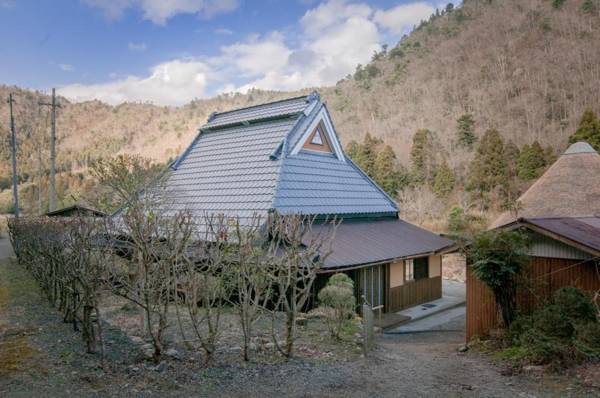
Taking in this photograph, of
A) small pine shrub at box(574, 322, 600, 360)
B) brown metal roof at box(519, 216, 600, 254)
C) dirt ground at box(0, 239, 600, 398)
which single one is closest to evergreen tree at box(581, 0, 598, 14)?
brown metal roof at box(519, 216, 600, 254)

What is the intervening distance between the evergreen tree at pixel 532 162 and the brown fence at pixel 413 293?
16.0m

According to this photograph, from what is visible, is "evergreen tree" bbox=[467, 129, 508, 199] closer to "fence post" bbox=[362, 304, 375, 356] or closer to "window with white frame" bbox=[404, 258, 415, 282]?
"window with white frame" bbox=[404, 258, 415, 282]

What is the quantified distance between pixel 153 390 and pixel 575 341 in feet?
16.8

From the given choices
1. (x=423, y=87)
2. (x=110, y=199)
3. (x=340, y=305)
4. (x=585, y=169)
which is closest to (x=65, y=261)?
(x=340, y=305)

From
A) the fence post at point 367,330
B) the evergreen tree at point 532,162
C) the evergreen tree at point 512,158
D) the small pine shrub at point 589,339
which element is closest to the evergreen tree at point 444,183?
the evergreen tree at point 512,158

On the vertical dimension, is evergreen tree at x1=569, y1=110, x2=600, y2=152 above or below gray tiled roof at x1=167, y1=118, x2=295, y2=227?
above

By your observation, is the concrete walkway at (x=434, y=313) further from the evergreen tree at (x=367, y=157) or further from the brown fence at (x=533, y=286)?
the evergreen tree at (x=367, y=157)

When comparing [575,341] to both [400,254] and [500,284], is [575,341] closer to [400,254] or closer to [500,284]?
[500,284]

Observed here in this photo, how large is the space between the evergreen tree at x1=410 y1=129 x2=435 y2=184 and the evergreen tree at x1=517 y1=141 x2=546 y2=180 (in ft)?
21.3

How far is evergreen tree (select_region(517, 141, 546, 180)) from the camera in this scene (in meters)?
25.8

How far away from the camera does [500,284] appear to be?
714cm

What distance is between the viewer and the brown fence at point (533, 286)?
677 centimetres

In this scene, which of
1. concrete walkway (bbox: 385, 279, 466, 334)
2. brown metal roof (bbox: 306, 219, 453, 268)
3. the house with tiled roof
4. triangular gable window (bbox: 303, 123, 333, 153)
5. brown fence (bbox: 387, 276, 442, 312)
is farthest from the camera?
triangular gable window (bbox: 303, 123, 333, 153)

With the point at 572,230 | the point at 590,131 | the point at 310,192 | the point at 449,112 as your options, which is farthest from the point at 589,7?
the point at 572,230
